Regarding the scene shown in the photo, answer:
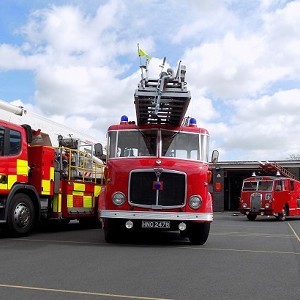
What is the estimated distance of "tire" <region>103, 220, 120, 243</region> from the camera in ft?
33.9

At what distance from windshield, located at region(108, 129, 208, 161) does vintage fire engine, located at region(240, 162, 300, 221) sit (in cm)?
1577

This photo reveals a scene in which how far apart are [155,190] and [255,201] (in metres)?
17.2

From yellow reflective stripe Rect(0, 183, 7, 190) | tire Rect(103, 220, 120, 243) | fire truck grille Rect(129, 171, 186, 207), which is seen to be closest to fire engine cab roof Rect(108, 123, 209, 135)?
fire truck grille Rect(129, 171, 186, 207)

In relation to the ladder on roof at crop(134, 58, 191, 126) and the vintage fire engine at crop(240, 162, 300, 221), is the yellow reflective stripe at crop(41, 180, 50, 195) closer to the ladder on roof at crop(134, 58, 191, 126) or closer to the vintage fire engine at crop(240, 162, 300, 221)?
the ladder on roof at crop(134, 58, 191, 126)

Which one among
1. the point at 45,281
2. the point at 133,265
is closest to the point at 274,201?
the point at 133,265

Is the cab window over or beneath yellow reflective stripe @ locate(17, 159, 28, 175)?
over

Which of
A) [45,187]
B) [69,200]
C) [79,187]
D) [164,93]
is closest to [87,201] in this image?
[79,187]

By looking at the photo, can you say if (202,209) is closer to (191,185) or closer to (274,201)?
(191,185)

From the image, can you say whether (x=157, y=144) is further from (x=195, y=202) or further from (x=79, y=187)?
→ (x=79, y=187)

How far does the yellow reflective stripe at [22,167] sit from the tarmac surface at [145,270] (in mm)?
1720

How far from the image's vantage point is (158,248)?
981cm

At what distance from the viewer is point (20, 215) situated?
444 inches

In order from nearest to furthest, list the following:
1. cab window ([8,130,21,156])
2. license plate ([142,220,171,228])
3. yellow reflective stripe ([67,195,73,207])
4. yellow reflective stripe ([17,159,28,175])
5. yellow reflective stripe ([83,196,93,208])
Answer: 1. license plate ([142,220,171,228])
2. cab window ([8,130,21,156])
3. yellow reflective stripe ([17,159,28,175])
4. yellow reflective stripe ([67,195,73,207])
5. yellow reflective stripe ([83,196,93,208])

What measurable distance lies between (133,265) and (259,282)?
212 cm
